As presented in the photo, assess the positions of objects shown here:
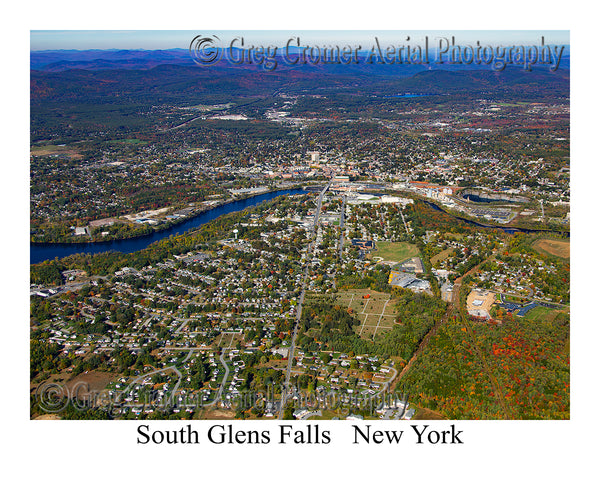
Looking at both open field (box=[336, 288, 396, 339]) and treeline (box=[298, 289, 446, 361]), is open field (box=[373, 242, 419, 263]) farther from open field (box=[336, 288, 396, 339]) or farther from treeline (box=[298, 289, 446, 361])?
treeline (box=[298, 289, 446, 361])

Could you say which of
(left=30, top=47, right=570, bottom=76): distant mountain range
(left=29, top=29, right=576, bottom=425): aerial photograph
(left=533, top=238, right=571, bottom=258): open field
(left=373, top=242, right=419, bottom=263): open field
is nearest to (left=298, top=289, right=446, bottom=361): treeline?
(left=29, top=29, right=576, bottom=425): aerial photograph

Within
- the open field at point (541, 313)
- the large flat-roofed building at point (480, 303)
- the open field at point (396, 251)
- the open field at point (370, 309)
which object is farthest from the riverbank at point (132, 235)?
the open field at point (541, 313)

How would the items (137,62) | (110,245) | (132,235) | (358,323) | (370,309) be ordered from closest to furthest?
(358,323), (370,309), (110,245), (132,235), (137,62)

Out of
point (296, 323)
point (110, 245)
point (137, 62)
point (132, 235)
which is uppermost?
point (137, 62)

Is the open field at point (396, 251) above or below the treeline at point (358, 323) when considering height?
above

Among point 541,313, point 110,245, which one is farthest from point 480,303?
point 110,245

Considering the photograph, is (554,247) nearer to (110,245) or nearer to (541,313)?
(541,313)

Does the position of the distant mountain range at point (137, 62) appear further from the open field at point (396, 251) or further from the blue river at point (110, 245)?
the open field at point (396, 251)
